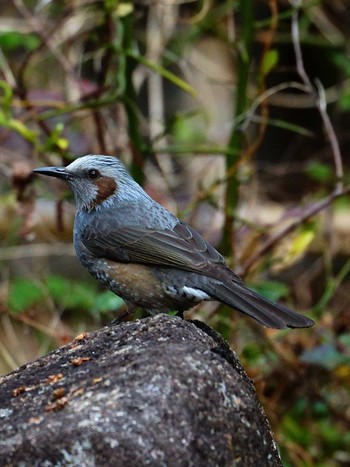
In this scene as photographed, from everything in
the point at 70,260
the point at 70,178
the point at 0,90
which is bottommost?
the point at 70,260

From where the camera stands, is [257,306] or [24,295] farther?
[24,295]

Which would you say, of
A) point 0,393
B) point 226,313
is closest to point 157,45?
point 226,313

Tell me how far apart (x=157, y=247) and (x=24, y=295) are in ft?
12.2

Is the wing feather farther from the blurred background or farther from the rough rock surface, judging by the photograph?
the rough rock surface

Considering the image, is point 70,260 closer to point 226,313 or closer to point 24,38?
point 24,38

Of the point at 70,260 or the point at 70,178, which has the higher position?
the point at 70,178

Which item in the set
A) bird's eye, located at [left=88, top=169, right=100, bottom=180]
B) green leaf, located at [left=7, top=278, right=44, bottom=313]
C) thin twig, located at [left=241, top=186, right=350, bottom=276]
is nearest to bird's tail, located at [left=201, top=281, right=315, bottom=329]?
bird's eye, located at [left=88, top=169, right=100, bottom=180]

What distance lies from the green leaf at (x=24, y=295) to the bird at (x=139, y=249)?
3.10m

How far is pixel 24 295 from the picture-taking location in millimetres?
7855

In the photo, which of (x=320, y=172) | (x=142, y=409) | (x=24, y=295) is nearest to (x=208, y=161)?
(x=320, y=172)

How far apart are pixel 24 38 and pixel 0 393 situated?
4.65 m

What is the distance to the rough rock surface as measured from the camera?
2.70 meters

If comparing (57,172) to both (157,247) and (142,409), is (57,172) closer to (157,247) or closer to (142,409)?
(157,247)

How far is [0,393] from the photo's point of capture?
3.25 m
